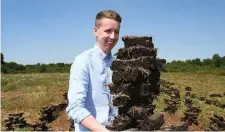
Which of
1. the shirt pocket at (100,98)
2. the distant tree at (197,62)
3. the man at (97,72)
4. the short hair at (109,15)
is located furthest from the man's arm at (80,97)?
the distant tree at (197,62)

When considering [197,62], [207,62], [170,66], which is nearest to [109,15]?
[170,66]

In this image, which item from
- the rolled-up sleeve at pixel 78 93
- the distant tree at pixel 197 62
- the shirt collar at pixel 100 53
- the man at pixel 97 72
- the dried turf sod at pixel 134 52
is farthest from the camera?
the distant tree at pixel 197 62

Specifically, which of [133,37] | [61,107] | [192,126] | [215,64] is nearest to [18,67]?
[215,64]

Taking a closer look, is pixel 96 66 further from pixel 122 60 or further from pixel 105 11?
pixel 122 60

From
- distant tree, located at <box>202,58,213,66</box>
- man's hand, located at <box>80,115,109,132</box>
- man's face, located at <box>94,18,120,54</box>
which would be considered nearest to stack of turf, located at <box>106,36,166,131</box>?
man's face, located at <box>94,18,120,54</box>

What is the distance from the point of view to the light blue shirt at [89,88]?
155 inches

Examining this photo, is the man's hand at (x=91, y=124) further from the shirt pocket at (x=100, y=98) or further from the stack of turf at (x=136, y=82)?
the stack of turf at (x=136, y=82)

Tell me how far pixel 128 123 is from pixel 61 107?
1657cm

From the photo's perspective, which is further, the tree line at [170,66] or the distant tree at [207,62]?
the distant tree at [207,62]

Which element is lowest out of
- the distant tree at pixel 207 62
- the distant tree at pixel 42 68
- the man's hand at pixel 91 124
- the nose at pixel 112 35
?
the man's hand at pixel 91 124

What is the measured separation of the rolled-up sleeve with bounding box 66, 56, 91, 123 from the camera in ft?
12.8

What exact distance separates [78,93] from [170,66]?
8559cm

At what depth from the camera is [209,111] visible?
24.5 metres

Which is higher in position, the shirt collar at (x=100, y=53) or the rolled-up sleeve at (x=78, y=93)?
the shirt collar at (x=100, y=53)
